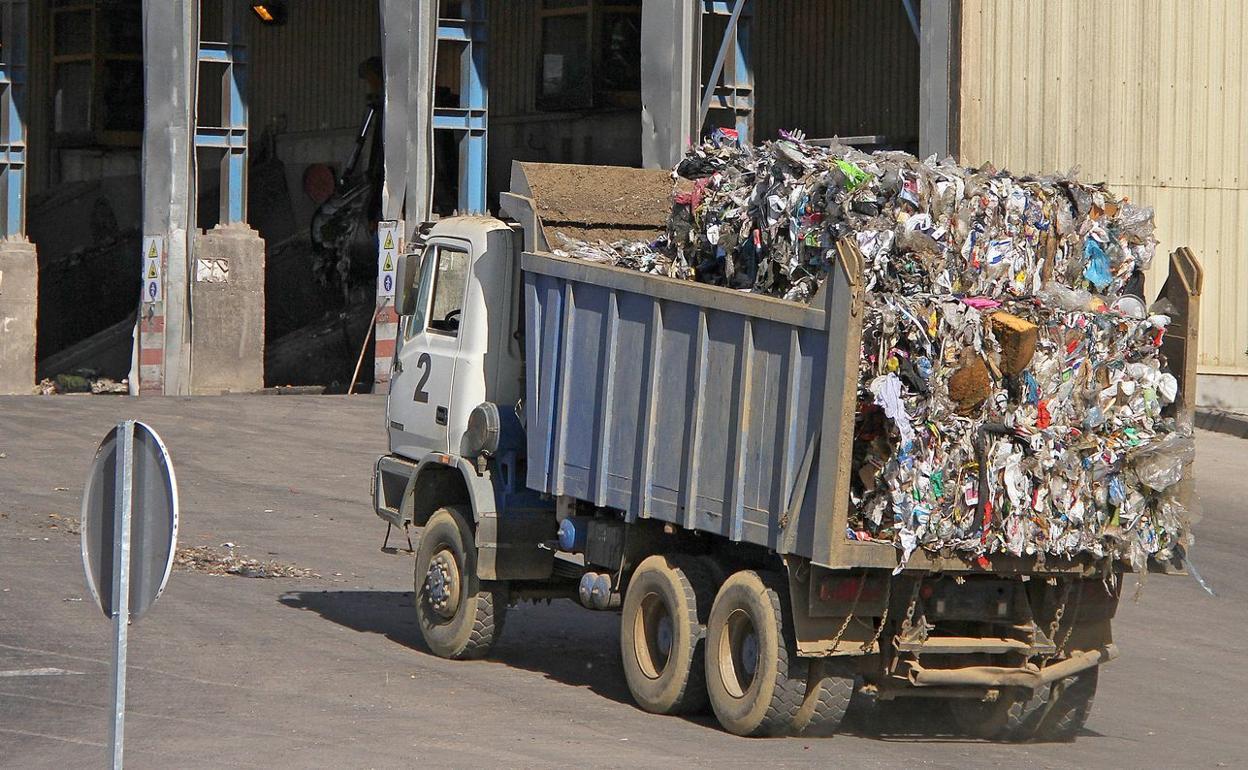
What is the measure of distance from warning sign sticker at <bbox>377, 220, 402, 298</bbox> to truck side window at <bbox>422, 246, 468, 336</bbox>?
47.1ft

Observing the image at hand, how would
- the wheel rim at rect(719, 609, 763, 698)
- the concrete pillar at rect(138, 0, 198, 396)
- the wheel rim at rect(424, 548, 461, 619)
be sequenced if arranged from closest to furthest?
the wheel rim at rect(719, 609, 763, 698), the wheel rim at rect(424, 548, 461, 619), the concrete pillar at rect(138, 0, 198, 396)

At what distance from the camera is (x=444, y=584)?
11.5 meters

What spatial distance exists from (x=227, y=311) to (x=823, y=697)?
837 inches

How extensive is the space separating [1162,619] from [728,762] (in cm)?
651

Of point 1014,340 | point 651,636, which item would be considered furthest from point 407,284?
point 1014,340

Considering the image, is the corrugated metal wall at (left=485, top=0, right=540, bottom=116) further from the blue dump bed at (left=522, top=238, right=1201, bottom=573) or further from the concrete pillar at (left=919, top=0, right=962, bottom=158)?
the blue dump bed at (left=522, top=238, right=1201, bottom=573)

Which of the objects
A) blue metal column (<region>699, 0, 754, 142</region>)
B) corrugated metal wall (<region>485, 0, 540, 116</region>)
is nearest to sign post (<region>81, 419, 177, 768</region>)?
blue metal column (<region>699, 0, 754, 142</region>)

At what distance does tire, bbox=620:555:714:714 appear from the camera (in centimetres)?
969

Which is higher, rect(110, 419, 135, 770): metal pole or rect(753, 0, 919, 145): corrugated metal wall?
rect(753, 0, 919, 145): corrugated metal wall

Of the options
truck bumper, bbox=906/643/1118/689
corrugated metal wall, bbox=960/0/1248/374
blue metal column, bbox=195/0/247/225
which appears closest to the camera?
truck bumper, bbox=906/643/1118/689

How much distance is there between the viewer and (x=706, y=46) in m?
30.8

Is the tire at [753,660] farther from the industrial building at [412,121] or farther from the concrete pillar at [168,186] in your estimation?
the concrete pillar at [168,186]

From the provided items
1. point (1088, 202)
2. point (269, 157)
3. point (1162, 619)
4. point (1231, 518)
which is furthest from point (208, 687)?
point (269, 157)

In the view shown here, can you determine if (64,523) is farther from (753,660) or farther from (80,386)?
(80,386)
